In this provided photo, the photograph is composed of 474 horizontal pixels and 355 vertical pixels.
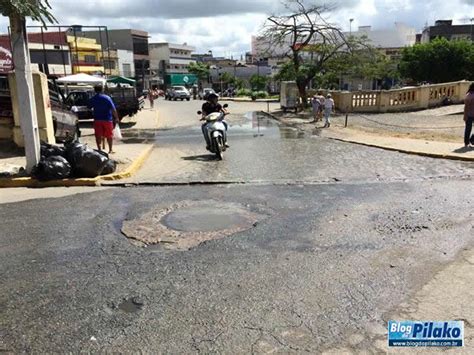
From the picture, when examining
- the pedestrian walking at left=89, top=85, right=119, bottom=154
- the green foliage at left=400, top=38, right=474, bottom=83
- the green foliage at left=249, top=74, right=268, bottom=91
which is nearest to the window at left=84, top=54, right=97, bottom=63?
the green foliage at left=249, top=74, right=268, bottom=91

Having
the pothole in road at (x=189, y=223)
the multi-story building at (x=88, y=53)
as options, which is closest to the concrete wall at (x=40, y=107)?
the pothole in road at (x=189, y=223)

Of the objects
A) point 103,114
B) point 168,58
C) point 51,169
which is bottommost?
point 51,169

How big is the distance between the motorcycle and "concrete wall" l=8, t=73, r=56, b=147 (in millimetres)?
3893

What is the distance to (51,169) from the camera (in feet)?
29.0

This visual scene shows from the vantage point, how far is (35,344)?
3.43m

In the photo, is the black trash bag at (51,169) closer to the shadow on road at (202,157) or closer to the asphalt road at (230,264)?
the asphalt road at (230,264)

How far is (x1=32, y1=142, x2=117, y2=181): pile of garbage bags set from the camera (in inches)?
350

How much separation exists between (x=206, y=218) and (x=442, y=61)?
47.1m

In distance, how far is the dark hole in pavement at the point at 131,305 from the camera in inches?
154

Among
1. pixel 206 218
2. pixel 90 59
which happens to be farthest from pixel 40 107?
pixel 90 59

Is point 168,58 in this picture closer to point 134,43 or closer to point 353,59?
point 134,43

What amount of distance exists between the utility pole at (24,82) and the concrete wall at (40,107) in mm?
2359

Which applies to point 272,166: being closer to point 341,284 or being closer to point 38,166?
point 38,166

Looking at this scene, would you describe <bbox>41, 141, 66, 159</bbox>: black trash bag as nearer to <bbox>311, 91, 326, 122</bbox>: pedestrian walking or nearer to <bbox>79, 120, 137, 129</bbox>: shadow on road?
<bbox>79, 120, 137, 129</bbox>: shadow on road
